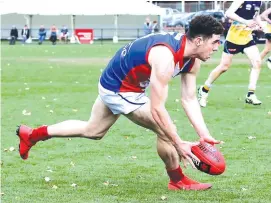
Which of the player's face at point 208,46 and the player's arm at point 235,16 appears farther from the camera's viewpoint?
the player's arm at point 235,16

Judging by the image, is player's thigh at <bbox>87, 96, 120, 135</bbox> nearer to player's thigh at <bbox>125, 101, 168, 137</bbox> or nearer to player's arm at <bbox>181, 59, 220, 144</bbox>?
player's thigh at <bbox>125, 101, 168, 137</bbox>

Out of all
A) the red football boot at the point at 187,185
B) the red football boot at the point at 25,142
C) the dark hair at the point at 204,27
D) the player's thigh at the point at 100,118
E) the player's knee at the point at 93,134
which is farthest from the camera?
the red football boot at the point at 25,142

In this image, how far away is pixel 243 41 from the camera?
53.9 ft

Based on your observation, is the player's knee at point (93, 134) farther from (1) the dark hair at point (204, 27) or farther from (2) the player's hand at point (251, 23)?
(2) the player's hand at point (251, 23)

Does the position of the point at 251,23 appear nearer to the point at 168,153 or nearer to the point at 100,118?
the point at 100,118

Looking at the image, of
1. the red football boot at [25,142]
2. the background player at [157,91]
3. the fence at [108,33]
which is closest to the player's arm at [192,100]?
the background player at [157,91]

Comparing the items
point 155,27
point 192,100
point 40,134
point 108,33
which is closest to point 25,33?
point 108,33

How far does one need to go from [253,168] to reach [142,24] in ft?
187

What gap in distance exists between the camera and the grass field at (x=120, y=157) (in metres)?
8.37

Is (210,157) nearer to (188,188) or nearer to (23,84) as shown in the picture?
(188,188)

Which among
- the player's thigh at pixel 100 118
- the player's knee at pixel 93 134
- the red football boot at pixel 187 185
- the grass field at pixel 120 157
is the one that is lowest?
the grass field at pixel 120 157

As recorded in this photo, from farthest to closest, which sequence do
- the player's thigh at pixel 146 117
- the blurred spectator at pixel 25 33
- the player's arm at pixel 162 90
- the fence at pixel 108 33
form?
the fence at pixel 108 33
the blurred spectator at pixel 25 33
the player's thigh at pixel 146 117
the player's arm at pixel 162 90

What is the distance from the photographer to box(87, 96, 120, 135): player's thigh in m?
8.77

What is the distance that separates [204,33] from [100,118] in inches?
62.6
